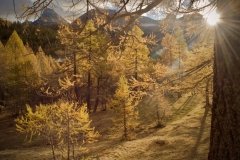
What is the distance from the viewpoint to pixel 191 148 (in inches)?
1030

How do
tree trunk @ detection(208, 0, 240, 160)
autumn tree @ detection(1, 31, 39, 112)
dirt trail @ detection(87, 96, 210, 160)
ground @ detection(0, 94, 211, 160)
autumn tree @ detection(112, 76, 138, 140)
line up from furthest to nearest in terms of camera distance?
autumn tree @ detection(1, 31, 39, 112), autumn tree @ detection(112, 76, 138, 140), ground @ detection(0, 94, 211, 160), dirt trail @ detection(87, 96, 210, 160), tree trunk @ detection(208, 0, 240, 160)

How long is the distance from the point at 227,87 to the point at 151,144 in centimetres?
2557

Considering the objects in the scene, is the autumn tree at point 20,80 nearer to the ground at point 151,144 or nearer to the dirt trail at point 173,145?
the ground at point 151,144

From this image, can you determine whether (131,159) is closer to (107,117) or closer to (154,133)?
(154,133)

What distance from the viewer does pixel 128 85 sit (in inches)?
1422

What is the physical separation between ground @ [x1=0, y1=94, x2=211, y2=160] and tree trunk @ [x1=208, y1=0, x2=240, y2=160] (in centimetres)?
2066

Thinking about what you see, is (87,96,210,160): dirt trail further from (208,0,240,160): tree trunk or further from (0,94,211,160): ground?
(208,0,240,160): tree trunk

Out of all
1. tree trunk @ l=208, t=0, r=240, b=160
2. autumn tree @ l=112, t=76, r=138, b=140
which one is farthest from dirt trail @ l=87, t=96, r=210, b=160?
tree trunk @ l=208, t=0, r=240, b=160

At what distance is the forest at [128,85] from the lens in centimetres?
→ 374

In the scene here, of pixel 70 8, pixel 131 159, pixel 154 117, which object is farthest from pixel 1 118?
pixel 70 8

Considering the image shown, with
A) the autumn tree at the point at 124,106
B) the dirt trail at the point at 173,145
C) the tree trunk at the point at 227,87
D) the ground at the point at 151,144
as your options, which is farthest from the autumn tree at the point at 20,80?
the tree trunk at the point at 227,87

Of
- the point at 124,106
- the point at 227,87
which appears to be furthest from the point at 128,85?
the point at 227,87

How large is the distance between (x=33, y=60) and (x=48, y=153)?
30.5 metres

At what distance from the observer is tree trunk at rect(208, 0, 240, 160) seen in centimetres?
358
